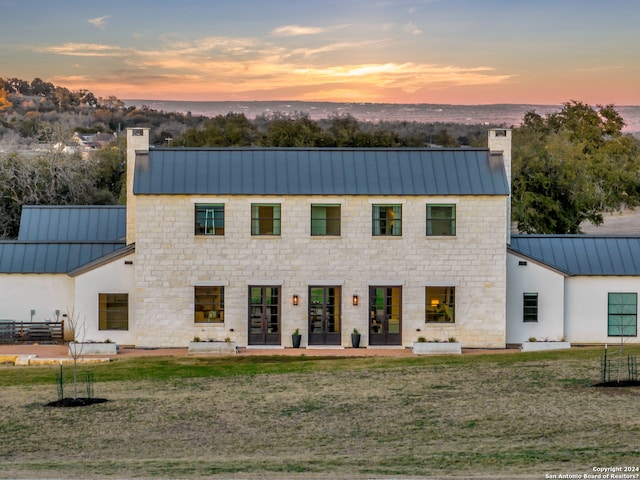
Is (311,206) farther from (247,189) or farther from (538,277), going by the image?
(538,277)

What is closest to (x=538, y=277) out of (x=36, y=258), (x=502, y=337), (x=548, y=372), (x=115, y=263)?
(x=502, y=337)

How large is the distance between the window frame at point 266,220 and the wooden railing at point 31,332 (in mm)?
7810

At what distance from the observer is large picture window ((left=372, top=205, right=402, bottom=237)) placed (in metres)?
42.0

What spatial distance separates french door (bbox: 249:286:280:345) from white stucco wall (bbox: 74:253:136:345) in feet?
13.9

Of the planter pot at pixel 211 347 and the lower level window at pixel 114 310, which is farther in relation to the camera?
Answer: the lower level window at pixel 114 310

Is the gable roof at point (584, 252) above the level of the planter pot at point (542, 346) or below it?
above

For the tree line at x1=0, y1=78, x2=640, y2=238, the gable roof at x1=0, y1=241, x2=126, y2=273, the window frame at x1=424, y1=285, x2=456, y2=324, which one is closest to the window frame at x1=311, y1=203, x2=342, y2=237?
the window frame at x1=424, y1=285, x2=456, y2=324

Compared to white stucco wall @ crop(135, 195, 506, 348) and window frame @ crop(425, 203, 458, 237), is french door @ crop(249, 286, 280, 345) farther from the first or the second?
window frame @ crop(425, 203, 458, 237)

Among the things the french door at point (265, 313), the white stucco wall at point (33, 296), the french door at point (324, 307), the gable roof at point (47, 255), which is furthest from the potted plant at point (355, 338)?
the white stucco wall at point (33, 296)

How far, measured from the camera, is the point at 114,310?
42500 mm

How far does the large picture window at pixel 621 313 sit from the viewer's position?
42.8 meters

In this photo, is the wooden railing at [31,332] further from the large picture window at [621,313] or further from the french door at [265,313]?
the large picture window at [621,313]

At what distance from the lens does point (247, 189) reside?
4181 cm

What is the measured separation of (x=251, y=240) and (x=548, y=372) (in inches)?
494
